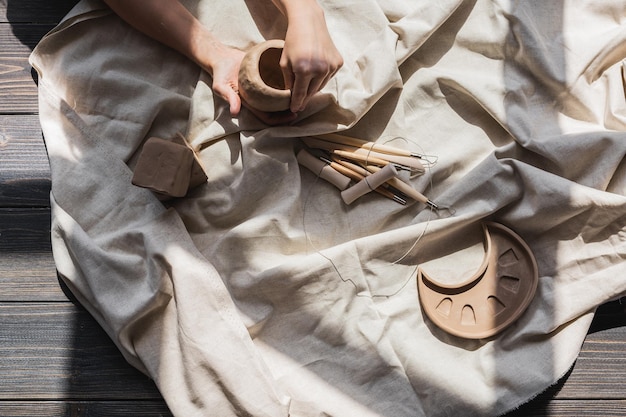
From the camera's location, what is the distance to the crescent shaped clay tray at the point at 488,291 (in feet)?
4.46

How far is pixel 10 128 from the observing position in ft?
5.03

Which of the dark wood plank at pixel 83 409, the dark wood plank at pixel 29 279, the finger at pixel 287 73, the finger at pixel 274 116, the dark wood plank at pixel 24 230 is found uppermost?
the finger at pixel 287 73

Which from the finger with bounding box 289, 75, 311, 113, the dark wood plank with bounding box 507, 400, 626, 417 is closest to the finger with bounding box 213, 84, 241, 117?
the finger with bounding box 289, 75, 311, 113

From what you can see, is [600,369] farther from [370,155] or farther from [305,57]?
[305,57]

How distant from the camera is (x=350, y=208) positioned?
1.43 metres

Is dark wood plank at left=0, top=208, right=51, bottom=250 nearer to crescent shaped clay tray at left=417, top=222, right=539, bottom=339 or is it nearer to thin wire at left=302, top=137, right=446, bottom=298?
thin wire at left=302, top=137, right=446, bottom=298

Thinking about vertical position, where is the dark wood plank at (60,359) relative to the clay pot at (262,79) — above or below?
below

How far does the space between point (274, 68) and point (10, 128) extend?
69 centimetres

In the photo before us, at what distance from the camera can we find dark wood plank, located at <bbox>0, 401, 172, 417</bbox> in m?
1.38

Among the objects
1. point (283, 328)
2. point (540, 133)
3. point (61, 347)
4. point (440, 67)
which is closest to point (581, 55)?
point (540, 133)

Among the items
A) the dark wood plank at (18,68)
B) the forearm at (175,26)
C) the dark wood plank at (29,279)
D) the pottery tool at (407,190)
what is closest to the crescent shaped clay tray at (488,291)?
the pottery tool at (407,190)

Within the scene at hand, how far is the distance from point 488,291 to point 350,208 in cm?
36

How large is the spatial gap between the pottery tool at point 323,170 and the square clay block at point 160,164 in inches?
10.7

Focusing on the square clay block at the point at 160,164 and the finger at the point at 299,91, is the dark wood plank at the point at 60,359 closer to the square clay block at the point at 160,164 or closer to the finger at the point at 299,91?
the square clay block at the point at 160,164
